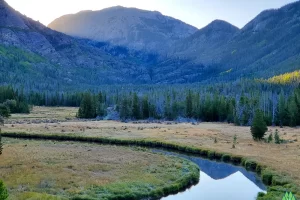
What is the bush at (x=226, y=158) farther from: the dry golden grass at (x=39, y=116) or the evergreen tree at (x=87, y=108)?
the evergreen tree at (x=87, y=108)

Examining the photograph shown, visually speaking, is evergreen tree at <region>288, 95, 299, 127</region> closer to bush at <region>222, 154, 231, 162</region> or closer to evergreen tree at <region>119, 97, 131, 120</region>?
evergreen tree at <region>119, 97, 131, 120</region>

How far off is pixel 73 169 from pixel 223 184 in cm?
1844

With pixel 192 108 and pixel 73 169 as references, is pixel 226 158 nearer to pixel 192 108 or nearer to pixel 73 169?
pixel 73 169

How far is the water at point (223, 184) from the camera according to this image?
120ft

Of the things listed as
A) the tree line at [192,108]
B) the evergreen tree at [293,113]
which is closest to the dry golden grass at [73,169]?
the evergreen tree at [293,113]

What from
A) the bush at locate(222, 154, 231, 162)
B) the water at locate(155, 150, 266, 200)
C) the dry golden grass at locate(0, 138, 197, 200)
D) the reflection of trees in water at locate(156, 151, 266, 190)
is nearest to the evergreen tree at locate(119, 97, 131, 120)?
the dry golden grass at locate(0, 138, 197, 200)

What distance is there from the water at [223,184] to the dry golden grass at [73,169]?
3213 millimetres

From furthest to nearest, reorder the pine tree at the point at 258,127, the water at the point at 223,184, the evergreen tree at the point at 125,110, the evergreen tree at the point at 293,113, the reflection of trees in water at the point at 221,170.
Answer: the evergreen tree at the point at 125,110 → the evergreen tree at the point at 293,113 → the pine tree at the point at 258,127 → the reflection of trees in water at the point at 221,170 → the water at the point at 223,184

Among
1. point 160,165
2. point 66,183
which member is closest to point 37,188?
point 66,183

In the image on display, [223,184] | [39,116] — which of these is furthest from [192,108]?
[223,184]

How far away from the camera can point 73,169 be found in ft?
138

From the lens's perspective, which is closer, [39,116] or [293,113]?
[293,113]

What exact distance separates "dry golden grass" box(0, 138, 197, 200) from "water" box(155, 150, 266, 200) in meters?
3.21

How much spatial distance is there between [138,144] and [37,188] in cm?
3694
